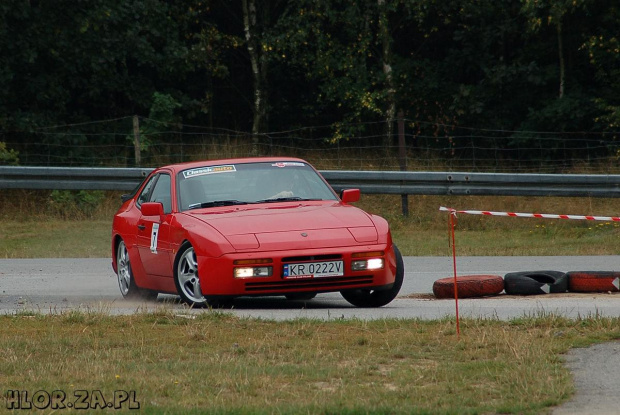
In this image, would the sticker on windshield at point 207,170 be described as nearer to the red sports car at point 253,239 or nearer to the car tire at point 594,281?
the red sports car at point 253,239

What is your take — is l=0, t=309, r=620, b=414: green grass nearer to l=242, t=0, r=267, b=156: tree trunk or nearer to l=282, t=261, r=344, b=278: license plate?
l=282, t=261, r=344, b=278: license plate

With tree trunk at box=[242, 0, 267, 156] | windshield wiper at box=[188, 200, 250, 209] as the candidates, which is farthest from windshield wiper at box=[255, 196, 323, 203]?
tree trunk at box=[242, 0, 267, 156]

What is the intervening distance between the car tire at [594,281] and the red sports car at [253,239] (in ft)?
6.23

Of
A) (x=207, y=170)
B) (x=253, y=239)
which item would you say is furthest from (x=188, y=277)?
(x=207, y=170)

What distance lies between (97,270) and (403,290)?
13.9ft

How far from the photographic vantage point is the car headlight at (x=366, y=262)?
9.94 metres

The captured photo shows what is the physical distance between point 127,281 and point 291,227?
250 centimetres

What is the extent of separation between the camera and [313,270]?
983 centimetres

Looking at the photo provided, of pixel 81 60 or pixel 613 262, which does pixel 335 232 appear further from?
pixel 81 60


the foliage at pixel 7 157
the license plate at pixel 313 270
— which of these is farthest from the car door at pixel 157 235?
the foliage at pixel 7 157

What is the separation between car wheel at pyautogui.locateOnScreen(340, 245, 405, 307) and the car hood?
47cm

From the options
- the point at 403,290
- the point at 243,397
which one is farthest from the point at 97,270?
the point at 243,397

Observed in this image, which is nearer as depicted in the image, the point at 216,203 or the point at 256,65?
the point at 216,203

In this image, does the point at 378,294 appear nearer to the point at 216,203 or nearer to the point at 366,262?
the point at 366,262
